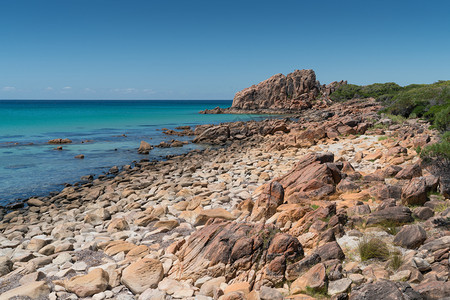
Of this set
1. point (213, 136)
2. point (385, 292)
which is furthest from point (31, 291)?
point (213, 136)

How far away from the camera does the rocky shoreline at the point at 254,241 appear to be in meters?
6.59

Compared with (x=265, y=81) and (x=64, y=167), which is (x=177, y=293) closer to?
(x=64, y=167)

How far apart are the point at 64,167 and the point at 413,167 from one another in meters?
26.0

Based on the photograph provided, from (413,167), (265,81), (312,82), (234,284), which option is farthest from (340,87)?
(234,284)

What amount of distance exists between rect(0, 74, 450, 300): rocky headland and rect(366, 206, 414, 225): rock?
0.08 feet

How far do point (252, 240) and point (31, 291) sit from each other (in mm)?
5593

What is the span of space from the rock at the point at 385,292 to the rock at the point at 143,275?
478 cm

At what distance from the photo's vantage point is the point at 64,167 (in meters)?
27.1

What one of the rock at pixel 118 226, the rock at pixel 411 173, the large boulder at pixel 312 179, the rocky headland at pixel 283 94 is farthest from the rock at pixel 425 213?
the rocky headland at pixel 283 94

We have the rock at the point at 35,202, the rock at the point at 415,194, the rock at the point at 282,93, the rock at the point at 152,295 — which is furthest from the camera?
the rock at the point at 282,93

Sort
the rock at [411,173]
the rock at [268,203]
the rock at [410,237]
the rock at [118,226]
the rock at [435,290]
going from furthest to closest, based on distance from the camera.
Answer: the rock at [118,226] → the rock at [411,173] → the rock at [268,203] → the rock at [410,237] → the rock at [435,290]

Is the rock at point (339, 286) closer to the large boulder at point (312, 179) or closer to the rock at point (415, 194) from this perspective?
the rock at point (415, 194)

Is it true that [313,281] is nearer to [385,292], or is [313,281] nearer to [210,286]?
Answer: [385,292]

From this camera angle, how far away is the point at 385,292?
5.30 meters
